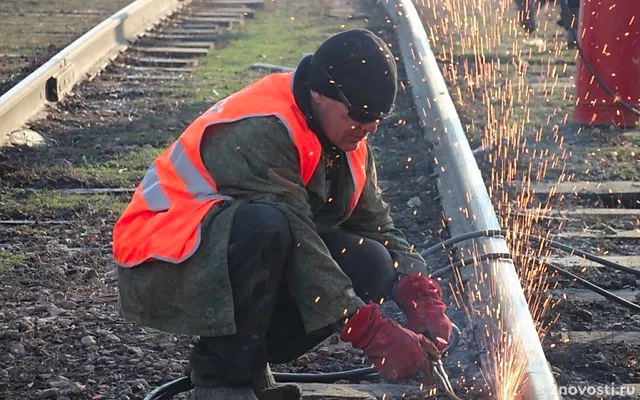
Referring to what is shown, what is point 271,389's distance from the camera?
365 cm

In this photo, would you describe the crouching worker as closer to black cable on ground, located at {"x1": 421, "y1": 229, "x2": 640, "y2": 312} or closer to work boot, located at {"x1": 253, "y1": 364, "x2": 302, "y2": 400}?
work boot, located at {"x1": 253, "y1": 364, "x2": 302, "y2": 400}

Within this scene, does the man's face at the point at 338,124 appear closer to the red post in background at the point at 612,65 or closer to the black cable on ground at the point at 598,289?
the black cable on ground at the point at 598,289

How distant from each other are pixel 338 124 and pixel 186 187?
480mm

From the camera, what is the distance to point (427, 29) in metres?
12.4

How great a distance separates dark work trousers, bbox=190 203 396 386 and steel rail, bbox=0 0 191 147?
4.18m

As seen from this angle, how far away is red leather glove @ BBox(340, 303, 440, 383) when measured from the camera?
326 centimetres

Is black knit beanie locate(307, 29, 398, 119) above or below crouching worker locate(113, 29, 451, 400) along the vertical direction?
above

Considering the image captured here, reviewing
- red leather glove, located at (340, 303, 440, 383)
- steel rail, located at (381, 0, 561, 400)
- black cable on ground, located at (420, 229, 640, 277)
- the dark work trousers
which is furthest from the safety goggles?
black cable on ground, located at (420, 229, 640, 277)

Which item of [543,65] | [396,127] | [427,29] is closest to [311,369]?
[396,127]

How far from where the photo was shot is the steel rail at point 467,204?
3.71 meters

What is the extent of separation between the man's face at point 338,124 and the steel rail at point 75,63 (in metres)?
4.27

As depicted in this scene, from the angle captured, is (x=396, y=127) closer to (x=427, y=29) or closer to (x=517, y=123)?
(x=517, y=123)

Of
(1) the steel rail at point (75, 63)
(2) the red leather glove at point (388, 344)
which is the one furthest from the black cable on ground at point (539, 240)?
(1) the steel rail at point (75, 63)

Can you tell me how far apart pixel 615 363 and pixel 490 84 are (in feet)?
18.2
